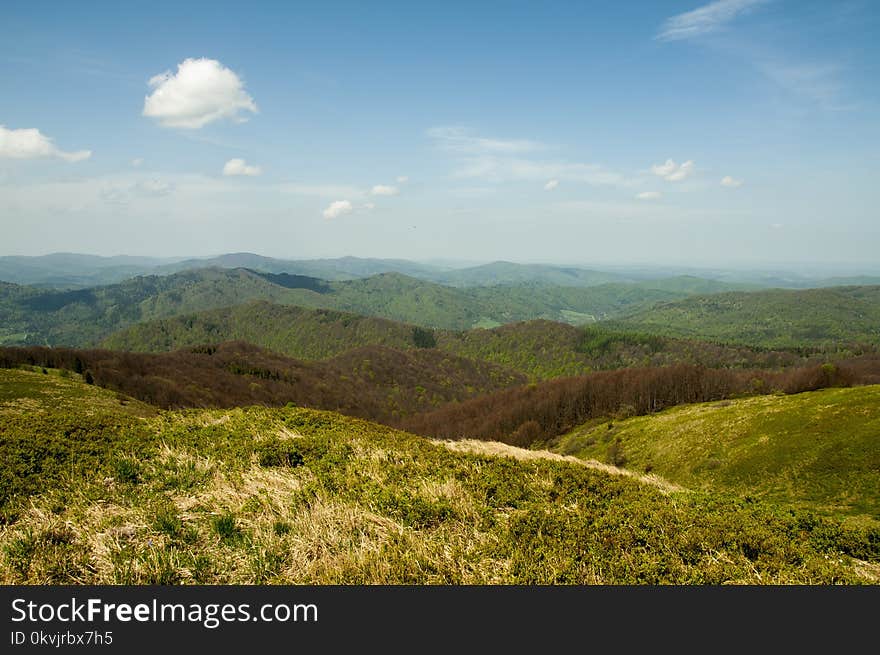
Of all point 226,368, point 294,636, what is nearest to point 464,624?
point 294,636

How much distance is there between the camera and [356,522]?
7.15 meters

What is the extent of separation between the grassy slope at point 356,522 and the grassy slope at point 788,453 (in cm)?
2026

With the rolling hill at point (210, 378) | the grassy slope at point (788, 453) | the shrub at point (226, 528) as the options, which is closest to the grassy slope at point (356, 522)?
the shrub at point (226, 528)

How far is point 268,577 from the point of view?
5656mm

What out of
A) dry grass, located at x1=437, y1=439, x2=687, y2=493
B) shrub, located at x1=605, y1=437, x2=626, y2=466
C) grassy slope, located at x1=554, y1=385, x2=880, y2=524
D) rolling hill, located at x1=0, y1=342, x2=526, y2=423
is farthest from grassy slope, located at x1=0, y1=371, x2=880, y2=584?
rolling hill, located at x1=0, y1=342, x2=526, y2=423

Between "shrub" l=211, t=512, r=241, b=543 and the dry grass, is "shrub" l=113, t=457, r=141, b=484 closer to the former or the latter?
"shrub" l=211, t=512, r=241, b=543

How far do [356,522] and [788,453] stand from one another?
126ft

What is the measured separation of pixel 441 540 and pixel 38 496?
8062 millimetres

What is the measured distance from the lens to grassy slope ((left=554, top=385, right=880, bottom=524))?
953 inches

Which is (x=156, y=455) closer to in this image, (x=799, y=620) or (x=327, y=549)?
(x=327, y=549)

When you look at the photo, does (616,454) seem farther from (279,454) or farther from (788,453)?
(279,454)

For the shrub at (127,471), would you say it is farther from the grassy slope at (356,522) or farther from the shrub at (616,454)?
the shrub at (616,454)

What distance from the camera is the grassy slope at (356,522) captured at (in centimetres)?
582

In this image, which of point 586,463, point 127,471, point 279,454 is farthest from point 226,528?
point 586,463
